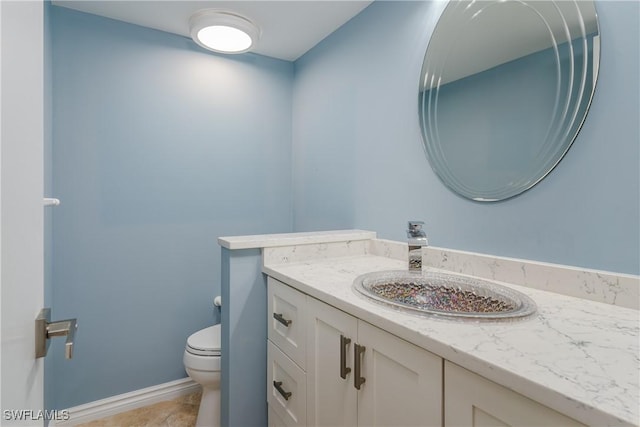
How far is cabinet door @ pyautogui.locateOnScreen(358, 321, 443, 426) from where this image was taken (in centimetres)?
73

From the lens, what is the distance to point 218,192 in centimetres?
229

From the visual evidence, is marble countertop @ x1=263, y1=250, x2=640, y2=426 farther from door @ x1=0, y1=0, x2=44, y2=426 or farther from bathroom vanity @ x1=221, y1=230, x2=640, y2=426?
door @ x1=0, y1=0, x2=44, y2=426

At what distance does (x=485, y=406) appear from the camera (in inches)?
24.6

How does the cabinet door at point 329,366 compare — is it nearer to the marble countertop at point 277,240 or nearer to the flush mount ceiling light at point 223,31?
the marble countertop at point 277,240

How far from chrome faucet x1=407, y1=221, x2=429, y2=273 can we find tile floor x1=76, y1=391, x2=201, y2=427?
5.25ft

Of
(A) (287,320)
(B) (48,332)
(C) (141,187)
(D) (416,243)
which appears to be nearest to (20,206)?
(B) (48,332)

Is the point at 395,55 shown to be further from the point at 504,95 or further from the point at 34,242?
the point at 34,242

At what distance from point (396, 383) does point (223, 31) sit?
2050mm

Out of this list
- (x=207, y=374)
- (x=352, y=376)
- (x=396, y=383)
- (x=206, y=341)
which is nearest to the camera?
(x=396, y=383)

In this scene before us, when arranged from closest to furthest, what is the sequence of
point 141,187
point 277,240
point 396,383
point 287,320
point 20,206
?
1. point 20,206
2. point 396,383
3. point 287,320
4. point 277,240
5. point 141,187

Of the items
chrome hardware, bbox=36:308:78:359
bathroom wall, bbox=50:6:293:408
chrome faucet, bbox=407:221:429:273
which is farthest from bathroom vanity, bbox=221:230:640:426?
bathroom wall, bbox=50:6:293:408

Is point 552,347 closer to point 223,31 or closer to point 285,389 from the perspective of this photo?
point 285,389

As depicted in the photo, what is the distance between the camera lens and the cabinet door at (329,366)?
98 centimetres

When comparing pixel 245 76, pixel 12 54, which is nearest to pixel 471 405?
pixel 12 54
